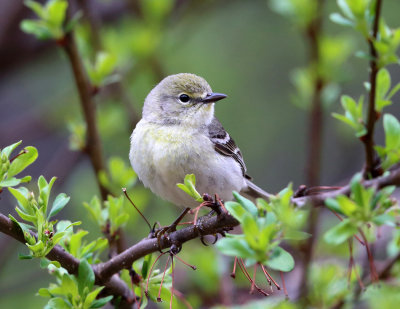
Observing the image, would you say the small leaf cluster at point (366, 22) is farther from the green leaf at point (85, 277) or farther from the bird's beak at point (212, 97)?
the green leaf at point (85, 277)

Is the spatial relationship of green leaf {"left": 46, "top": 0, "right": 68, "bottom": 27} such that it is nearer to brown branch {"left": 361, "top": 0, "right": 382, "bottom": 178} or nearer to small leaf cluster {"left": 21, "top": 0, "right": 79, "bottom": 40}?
small leaf cluster {"left": 21, "top": 0, "right": 79, "bottom": 40}

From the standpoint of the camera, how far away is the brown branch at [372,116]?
221 cm

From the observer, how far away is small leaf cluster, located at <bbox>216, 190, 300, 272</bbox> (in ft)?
6.29

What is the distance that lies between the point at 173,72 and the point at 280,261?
545cm

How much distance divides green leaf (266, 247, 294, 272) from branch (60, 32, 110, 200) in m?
2.19

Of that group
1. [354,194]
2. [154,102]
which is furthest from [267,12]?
[354,194]

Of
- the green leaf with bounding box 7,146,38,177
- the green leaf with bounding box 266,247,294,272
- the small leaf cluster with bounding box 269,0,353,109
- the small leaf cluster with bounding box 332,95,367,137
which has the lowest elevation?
the small leaf cluster with bounding box 269,0,353,109

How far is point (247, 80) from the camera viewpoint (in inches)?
332

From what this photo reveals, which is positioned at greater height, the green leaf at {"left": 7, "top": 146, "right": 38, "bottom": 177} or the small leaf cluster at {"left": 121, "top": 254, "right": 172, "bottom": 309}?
the green leaf at {"left": 7, "top": 146, "right": 38, "bottom": 177}

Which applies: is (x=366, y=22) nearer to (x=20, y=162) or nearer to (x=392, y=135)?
(x=392, y=135)

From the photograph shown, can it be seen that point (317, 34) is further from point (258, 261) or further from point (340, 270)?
point (258, 261)

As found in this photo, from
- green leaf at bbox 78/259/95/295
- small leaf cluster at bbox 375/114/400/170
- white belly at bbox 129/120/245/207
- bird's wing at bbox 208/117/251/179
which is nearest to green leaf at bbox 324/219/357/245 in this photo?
small leaf cluster at bbox 375/114/400/170

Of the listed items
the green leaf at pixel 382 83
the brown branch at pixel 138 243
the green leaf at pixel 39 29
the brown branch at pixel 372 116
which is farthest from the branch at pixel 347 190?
the green leaf at pixel 39 29

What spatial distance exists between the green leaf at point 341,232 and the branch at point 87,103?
236 cm
